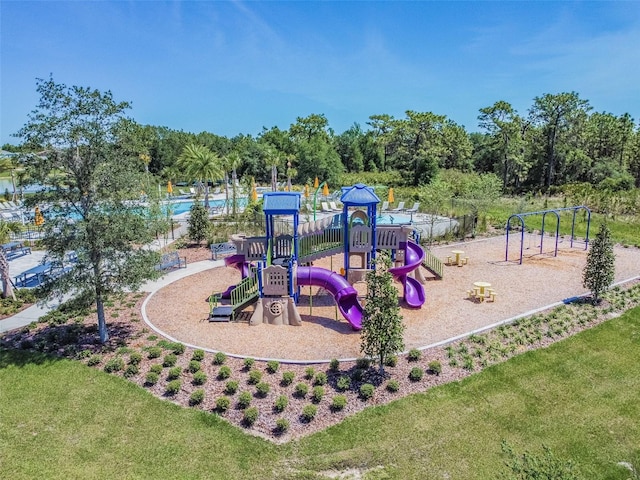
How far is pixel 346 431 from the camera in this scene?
9.75 metres

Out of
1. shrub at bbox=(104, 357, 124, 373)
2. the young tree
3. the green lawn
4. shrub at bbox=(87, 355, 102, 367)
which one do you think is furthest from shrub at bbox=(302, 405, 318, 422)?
the young tree

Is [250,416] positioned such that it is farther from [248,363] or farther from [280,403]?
[248,363]

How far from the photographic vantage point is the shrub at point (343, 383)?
36.8 feet

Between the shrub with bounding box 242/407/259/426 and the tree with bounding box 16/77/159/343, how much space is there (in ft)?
18.0

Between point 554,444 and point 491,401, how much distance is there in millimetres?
1704

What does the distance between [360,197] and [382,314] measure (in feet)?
21.5

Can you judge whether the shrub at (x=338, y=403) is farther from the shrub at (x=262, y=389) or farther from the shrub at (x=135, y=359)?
the shrub at (x=135, y=359)

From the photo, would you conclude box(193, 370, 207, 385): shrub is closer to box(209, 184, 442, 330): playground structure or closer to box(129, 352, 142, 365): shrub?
box(129, 352, 142, 365): shrub

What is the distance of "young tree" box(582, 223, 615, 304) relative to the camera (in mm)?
16312

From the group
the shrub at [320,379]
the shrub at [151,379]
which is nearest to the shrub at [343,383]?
the shrub at [320,379]

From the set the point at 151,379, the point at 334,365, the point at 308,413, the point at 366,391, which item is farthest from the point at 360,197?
the point at 151,379

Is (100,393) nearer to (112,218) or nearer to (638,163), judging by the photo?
(112,218)

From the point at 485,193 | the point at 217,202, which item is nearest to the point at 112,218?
the point at 485,193

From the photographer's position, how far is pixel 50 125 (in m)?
11.6
